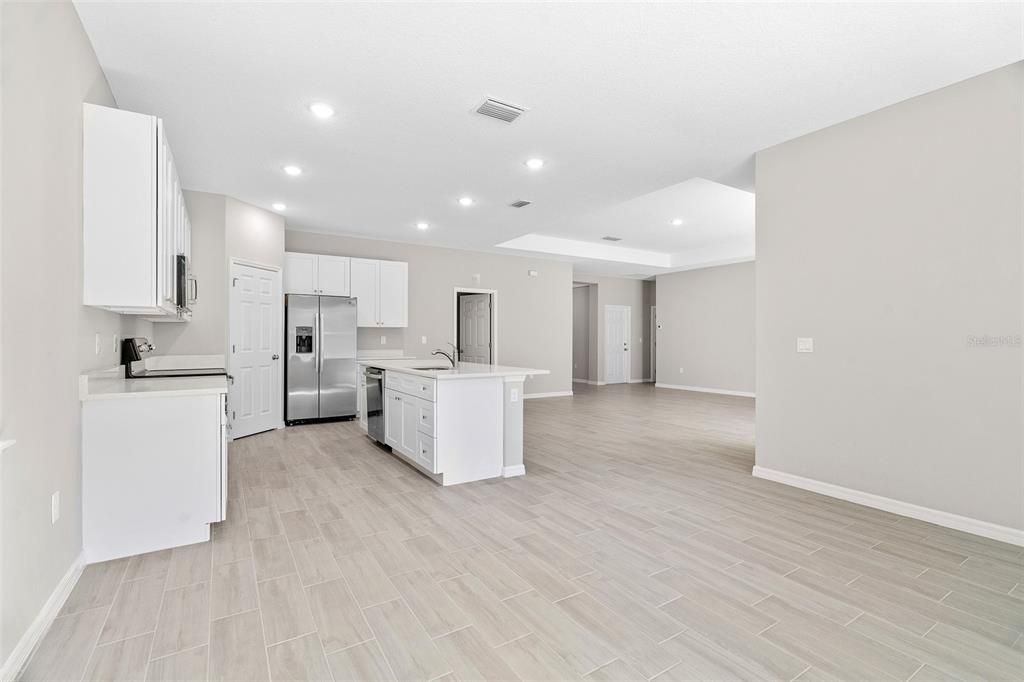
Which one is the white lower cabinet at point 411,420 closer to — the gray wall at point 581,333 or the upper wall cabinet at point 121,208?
the upper wall cabinet at point 121,208

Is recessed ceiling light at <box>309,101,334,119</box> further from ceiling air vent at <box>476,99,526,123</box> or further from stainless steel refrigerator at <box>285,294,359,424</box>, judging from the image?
stainless steel refrigerator at <box>285,294,359,424</box>

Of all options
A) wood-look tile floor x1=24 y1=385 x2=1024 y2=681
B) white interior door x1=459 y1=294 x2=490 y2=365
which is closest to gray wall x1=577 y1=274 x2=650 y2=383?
white interior door x1=459 y1=294 x2=490 y2=365

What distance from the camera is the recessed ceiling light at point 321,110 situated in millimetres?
3271

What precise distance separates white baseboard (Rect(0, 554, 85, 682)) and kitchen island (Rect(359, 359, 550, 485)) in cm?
210

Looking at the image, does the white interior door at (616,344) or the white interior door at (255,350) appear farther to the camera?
the white interior door at (616,344)

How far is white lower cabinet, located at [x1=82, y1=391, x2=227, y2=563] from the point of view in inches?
98.3

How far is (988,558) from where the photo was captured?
2.54 metres

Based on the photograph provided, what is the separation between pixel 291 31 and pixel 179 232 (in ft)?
5.80

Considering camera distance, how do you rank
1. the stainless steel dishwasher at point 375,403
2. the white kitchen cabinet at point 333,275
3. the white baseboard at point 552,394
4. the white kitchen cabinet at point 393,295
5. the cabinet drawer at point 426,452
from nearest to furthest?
the cabinet drawer at point 426,452 < the stainless steel dishwasher at point 375,403 < the white kitchen cabinet at point 333,275 < the white kitchen cabinet at point 393,295 < the white baseboard at point 552,394

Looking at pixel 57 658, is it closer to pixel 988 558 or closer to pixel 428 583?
pixel 428 583

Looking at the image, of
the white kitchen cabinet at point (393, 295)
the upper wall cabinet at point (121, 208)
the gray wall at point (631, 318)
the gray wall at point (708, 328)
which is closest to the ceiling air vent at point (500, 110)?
the upper wall cabinet at point (121, 208)

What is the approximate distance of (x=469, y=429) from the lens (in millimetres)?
3934

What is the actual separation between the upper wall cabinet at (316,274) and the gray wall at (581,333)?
653 centimetres

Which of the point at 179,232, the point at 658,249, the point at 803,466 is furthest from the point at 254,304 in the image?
the point at 658,249
